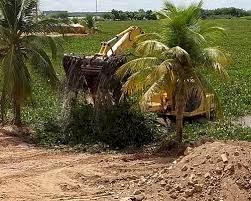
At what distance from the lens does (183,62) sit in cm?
1542

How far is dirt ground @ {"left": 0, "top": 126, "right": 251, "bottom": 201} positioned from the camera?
11.4 m

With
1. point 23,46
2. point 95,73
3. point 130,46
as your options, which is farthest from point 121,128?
point 23,46

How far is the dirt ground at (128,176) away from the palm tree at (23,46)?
2669mm

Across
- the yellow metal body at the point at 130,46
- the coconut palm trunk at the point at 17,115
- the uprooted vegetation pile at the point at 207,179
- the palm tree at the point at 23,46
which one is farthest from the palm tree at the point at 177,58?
the coconut palm trunk at the point at 17,115

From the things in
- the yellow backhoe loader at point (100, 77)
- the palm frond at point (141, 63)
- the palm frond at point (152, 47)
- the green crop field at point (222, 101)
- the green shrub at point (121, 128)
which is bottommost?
the green crop field at point (222, 101)

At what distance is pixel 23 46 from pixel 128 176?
6793 mm

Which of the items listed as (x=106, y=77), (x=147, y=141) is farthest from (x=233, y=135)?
(x=106, y=77)

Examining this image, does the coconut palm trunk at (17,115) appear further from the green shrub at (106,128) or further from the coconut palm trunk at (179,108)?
the coconut palm trunk at (179,108)

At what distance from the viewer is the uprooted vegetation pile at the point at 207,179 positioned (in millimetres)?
11195

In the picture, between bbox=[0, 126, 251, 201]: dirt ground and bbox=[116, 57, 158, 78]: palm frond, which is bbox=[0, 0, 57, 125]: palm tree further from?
bbox=[116, 57, 158, 78]: palm frond

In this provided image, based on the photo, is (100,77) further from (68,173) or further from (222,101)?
(222,101)

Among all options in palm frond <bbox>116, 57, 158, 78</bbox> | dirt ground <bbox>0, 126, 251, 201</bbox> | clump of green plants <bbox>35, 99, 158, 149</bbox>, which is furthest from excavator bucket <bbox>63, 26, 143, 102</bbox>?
dirt ground <bbox>0, 126, 251, 201</bbox>

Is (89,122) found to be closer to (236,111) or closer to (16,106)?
(16,106)

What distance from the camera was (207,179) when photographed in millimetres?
11438
